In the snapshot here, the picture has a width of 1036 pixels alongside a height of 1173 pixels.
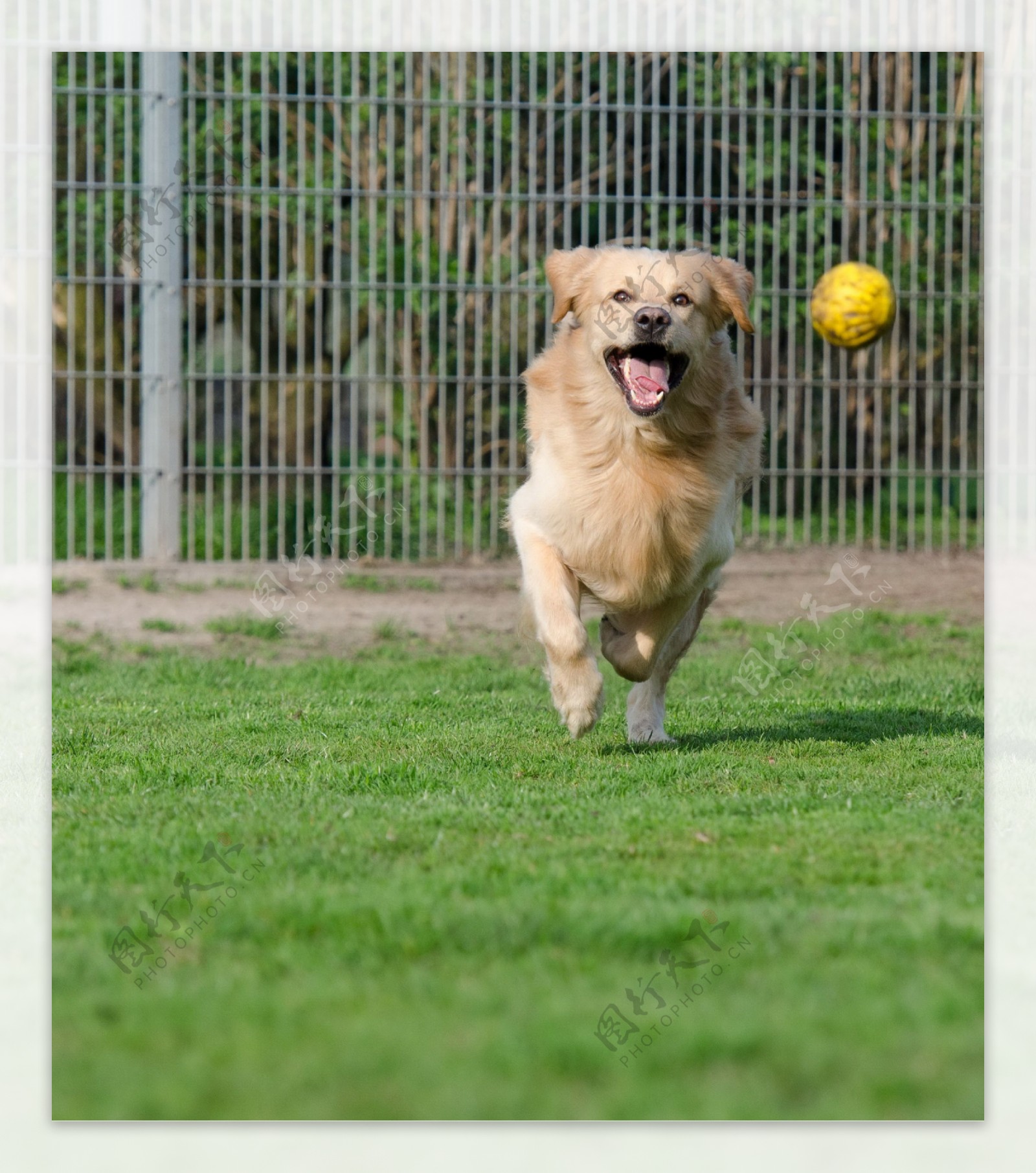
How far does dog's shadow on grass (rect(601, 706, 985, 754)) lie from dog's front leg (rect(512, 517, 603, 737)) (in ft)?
1.11

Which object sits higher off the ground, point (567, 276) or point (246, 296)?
point (246, 296)

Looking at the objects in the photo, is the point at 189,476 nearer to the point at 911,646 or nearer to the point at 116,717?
the point at 116,717

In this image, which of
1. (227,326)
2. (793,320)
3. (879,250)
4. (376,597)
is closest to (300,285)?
(227,326)

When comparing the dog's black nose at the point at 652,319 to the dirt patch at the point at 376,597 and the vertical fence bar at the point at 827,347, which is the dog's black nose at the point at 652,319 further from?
the vertical fence bar at the point at 827,347

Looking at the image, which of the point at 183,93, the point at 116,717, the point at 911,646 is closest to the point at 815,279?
the point at 911,646

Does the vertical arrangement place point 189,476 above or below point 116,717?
above

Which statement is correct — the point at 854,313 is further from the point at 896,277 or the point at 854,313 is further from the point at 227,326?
the point at 227,326

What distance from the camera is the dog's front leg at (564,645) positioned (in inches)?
196

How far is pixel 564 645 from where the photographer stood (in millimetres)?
5004

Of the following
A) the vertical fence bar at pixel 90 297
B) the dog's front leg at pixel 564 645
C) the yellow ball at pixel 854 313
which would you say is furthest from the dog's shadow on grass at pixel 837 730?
the vertical fence bar at pixel 90 297

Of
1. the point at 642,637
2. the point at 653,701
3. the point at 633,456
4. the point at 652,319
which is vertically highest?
the point at 652,319

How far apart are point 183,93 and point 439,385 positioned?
7.78 ft

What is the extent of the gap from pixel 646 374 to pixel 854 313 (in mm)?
2409

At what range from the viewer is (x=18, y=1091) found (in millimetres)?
2547
